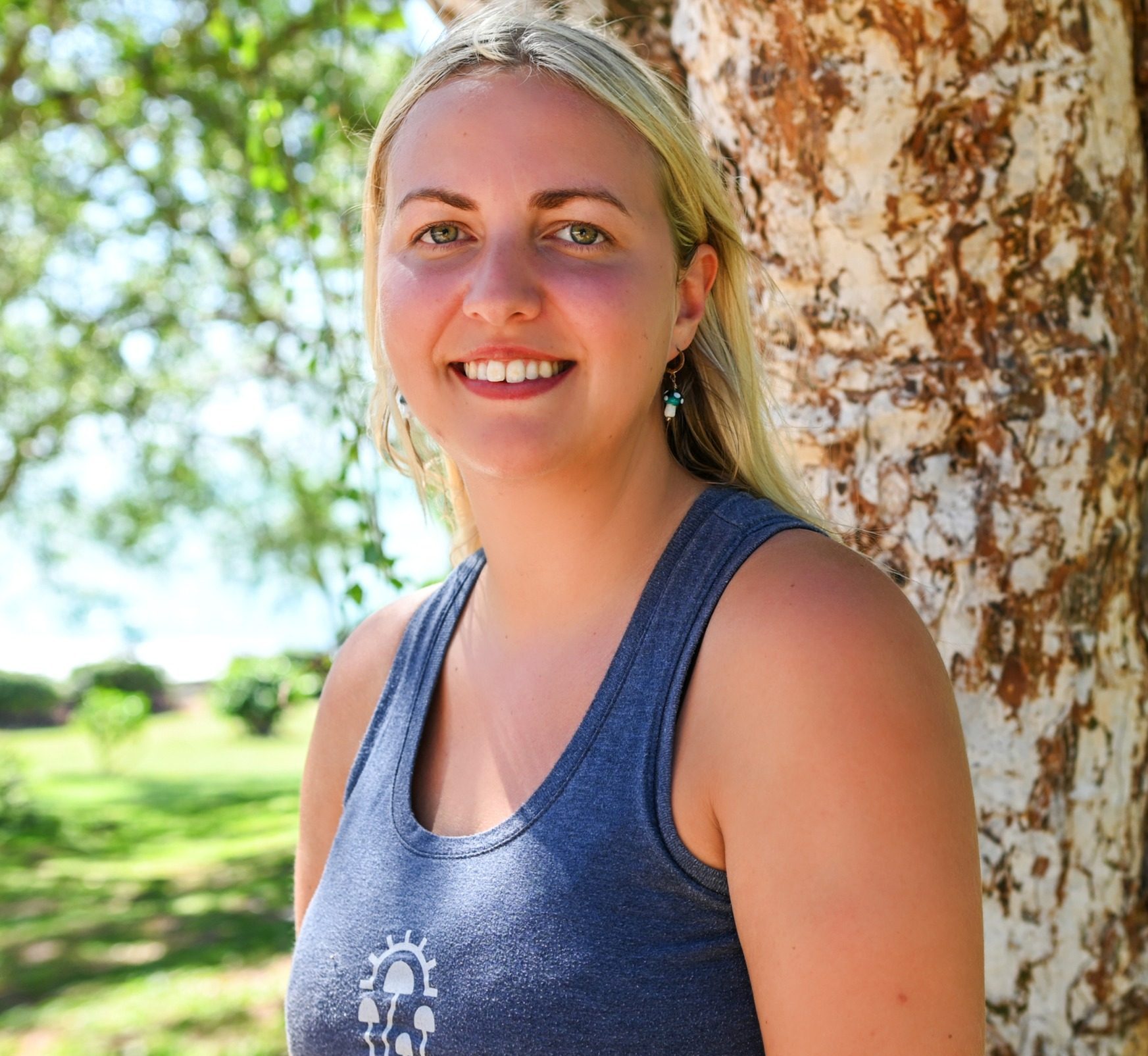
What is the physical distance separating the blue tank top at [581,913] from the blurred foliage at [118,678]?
56.5 feet

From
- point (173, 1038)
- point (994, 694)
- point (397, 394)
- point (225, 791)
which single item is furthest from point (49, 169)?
point (994, 694)

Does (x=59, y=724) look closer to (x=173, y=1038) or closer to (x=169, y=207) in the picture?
(x=169, y=207)

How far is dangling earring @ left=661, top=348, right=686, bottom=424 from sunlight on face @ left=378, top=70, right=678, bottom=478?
0.14 metres

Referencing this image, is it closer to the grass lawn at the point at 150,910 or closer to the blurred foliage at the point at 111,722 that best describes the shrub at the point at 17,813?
the grass lawn at the point at 150,910

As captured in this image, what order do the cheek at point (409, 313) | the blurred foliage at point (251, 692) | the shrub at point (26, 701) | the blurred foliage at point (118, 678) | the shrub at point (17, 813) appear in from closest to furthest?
1. the cheek at point (409, 313)
2. the shrub at point (17, 813)
3. the blurred foliage at point (251, 692)
4. the shrub at point (26, 701)
5. the blurred foliage at point (118, 678)

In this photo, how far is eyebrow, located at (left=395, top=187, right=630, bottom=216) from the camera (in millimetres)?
1573

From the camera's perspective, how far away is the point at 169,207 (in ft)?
32.1

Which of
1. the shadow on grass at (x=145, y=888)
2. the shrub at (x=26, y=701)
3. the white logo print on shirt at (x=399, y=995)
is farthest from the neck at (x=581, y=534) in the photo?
the shrub at (x=26, y=701)

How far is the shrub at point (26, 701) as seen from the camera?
→ 1761cm

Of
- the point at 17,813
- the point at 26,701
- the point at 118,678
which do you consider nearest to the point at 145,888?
the point at 17,813

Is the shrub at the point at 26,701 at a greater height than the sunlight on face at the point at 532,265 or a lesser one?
greater

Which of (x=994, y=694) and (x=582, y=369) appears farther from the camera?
(x=994, y=694)

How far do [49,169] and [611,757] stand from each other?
32.1ft

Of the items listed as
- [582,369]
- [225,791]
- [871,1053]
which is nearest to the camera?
[871,1053]
